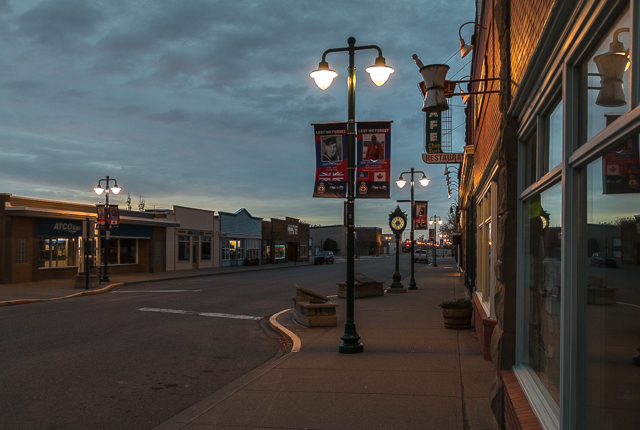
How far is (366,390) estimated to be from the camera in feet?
22.8

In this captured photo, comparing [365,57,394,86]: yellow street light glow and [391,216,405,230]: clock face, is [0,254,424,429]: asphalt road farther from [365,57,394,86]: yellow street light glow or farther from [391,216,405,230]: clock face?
[391,216,405,230]: clock face

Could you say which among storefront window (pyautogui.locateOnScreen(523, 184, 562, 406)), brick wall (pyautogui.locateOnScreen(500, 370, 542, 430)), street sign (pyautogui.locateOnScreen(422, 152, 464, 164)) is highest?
street sign (pyautogui.locateOnScreen(422, 152, 464, 164))

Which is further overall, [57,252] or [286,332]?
[57,252]

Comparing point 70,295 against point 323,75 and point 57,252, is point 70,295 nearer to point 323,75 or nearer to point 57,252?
point 57,252

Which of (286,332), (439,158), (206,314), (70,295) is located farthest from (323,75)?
(70,295)

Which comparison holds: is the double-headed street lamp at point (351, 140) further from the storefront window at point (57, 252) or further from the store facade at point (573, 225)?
the storefront window at point (57, 252)

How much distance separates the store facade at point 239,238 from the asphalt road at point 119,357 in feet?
100

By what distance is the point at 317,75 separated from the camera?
32.1ft

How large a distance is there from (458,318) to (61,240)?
25084 mm

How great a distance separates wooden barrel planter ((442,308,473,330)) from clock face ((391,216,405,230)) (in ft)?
36.3

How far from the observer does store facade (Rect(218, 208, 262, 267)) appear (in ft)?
159

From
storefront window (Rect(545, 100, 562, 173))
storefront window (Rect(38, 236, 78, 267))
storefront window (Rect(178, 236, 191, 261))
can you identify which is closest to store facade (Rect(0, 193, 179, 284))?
storefront window (Rect(38, 236, 78, 267))

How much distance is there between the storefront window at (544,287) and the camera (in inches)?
145

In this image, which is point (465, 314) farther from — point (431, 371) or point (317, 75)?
point (317, 75)
